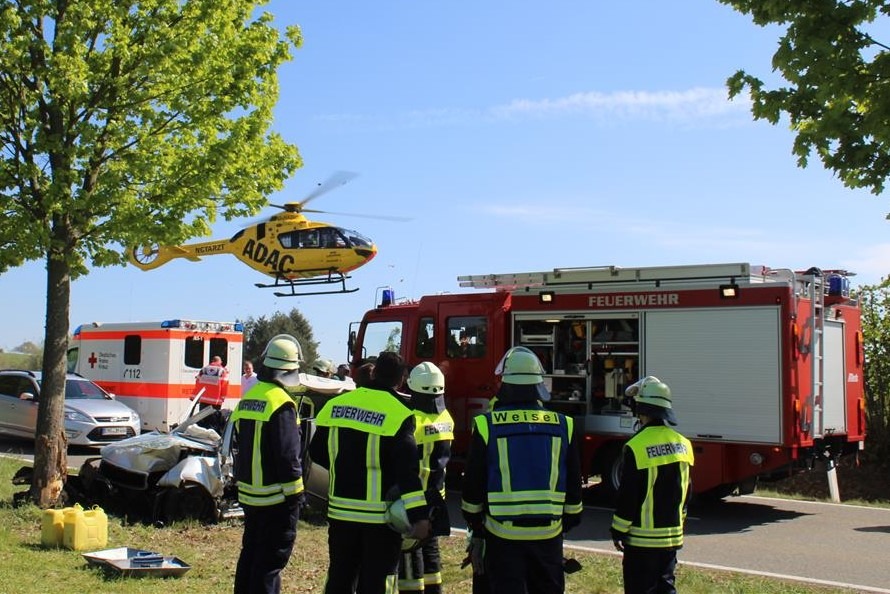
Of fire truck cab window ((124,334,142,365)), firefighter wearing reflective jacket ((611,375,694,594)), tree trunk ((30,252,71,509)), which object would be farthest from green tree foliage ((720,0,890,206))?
fire truck cab window ((124,334,142,365))

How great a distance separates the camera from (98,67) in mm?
9703

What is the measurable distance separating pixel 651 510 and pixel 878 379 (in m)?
13.8

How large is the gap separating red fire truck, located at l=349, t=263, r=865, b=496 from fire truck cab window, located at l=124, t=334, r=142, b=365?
27.1 feet

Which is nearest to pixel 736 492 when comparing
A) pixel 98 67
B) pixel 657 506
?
pixel 657 506

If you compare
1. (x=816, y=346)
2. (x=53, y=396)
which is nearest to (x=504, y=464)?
(x=53, y=396)

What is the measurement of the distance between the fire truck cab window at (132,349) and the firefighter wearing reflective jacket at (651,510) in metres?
16.1

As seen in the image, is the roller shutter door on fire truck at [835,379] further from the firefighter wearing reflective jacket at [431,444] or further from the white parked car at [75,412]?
the white parked car at [75,412]

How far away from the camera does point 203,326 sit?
19625 mm

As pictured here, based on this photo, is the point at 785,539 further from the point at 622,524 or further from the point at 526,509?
the point at 526,509

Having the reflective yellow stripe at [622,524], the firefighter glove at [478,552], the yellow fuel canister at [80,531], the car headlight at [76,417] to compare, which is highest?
the reflective yellow stripe at [622,524]

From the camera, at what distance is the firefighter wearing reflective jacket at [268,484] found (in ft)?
18.4

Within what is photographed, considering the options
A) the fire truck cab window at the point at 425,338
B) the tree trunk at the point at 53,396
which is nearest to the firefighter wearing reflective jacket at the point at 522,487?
the tree trunk at the point at 53,396

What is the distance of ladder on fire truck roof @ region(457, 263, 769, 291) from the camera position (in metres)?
11.2

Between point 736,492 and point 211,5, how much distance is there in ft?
29.8
